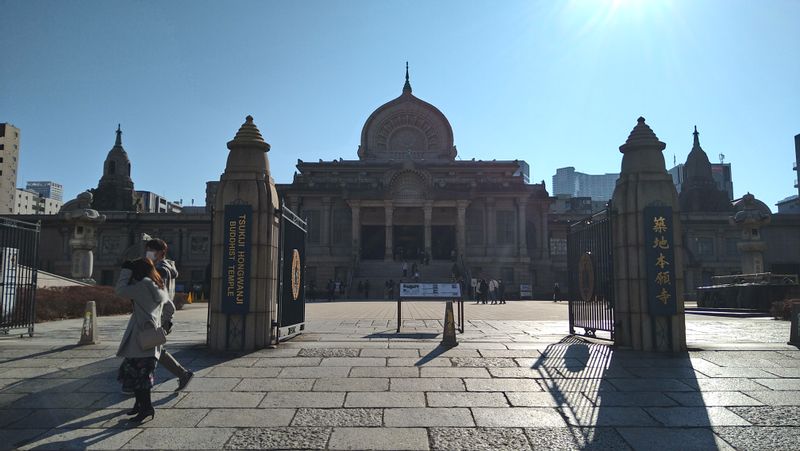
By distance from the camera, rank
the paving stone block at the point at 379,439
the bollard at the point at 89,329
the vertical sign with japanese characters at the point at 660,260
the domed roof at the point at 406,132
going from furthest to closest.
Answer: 1. the domed roof at the point at 406,132
2. the bollard at the point at 89,329
3. the vertical sign with japanese characters at the point at 660,260
4. the paving stone block at the point at 379,439

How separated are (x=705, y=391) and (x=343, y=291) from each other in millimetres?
35080

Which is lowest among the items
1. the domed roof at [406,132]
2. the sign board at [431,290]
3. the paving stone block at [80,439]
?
the paving stone block at [80,439]

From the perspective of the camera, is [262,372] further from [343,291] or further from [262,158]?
[343,291]

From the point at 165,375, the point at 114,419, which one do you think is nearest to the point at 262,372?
the point at 165,375

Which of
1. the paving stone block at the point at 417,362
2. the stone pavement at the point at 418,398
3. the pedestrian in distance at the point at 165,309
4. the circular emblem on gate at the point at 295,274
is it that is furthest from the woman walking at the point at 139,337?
the circular emblem on gate at the point at 295,274

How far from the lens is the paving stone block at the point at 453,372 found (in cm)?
771

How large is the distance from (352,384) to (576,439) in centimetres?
305

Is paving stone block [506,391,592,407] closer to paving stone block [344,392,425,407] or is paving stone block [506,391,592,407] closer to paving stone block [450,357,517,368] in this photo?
paving stone block [344,392,425,407]

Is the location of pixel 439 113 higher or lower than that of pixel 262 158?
higher

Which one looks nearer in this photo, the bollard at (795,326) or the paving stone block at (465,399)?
the paving stone block at (465,399)

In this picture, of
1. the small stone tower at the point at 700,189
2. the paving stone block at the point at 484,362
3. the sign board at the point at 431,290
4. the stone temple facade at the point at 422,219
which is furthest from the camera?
the small stone tower at the point at 700,189

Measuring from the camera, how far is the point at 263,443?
500cm

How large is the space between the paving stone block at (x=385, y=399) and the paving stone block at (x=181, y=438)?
1.51m

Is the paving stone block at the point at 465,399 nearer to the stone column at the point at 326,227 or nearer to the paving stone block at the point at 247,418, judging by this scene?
the paving stone block at the point at 247,418
